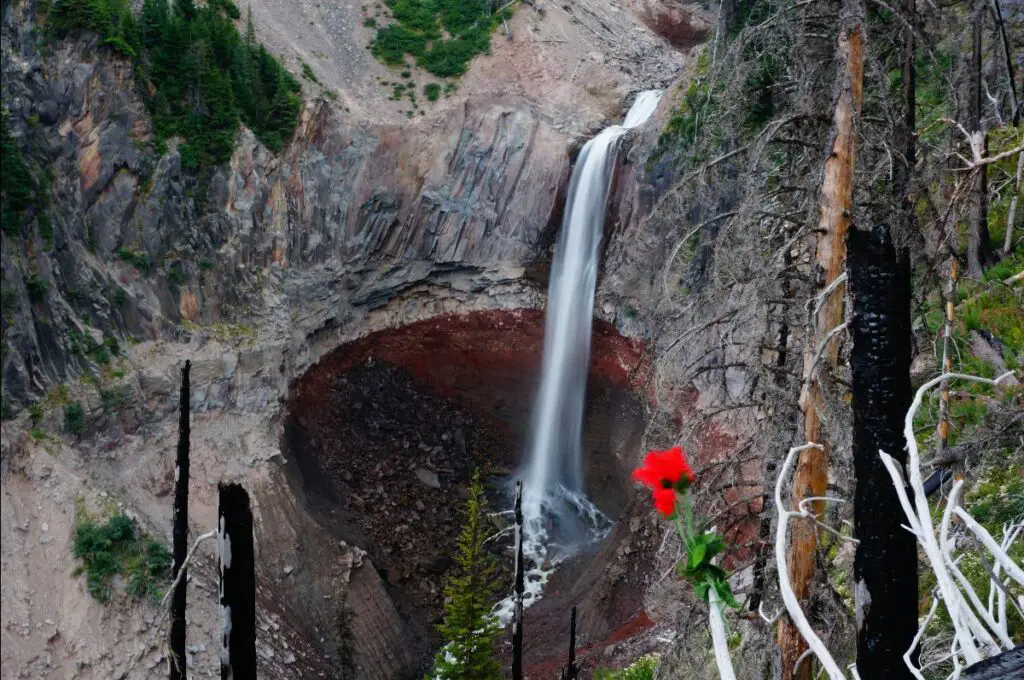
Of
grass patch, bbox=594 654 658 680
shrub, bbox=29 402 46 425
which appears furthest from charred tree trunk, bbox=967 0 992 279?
shrub, bbox=29 402 46 425

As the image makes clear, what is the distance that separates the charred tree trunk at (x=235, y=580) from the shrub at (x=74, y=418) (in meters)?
19.4

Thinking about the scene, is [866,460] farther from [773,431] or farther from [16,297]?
[16,297]

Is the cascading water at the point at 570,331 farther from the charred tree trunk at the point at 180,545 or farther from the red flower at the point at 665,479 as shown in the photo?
the red flower at the point at 665,479

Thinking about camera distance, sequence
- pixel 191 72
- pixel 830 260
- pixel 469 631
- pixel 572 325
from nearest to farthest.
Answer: pixel 830 260 → pixel 469 631 → pixel 191 72 → pixel 572 325

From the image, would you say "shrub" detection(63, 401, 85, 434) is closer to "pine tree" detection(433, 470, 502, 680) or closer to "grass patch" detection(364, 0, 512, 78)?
"pine tree" detection(433, 470, 502, 680)

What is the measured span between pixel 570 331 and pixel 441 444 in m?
6.30

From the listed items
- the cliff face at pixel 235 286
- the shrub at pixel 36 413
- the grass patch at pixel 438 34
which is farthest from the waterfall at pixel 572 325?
the shrub at pixel 36 413

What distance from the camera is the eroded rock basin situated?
24062mm

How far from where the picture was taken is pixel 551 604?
2400 cm

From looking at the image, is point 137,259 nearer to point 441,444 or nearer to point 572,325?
point 441,444

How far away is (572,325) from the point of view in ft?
101

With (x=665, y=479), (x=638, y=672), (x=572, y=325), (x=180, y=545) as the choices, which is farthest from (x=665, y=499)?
(x=572, y=325)

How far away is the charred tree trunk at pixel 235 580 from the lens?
5.26 m

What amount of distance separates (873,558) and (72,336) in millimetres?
23156
